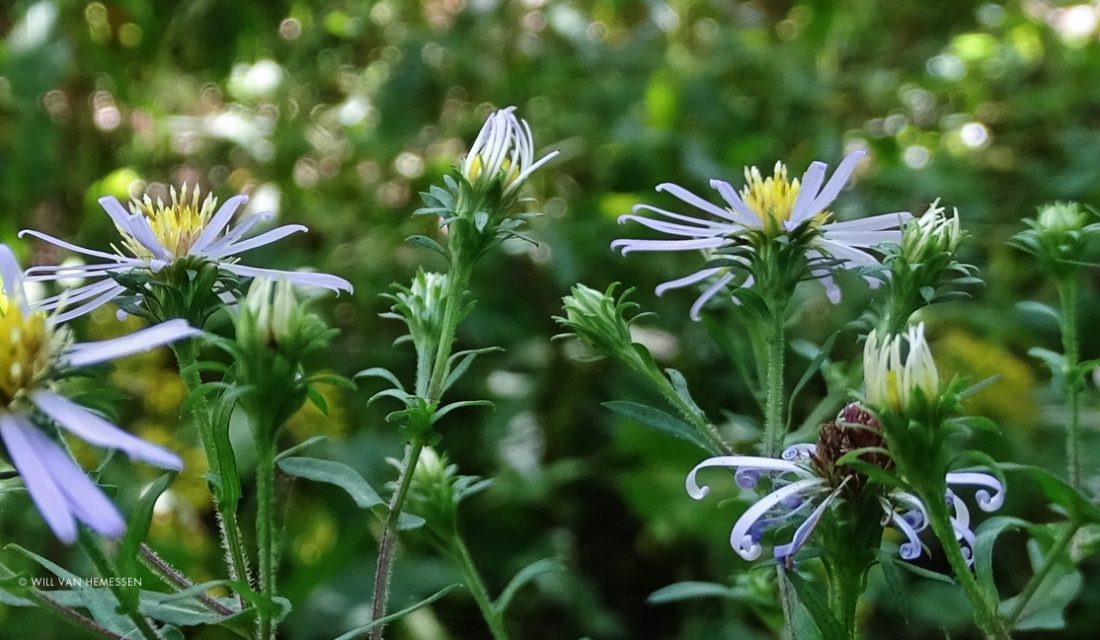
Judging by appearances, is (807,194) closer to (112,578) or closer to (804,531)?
(804,531)

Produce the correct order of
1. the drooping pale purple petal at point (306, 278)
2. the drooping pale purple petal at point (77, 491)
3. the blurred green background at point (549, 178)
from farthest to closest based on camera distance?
1. the blurred green background at point (549, 178)
2. the drooping pale purple petal at point (306, 278)
3. the drooping pale purple petal at point (77, 491)

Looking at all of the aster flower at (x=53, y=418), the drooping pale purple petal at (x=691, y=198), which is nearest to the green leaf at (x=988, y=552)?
the drooping pale purple petal at (x=691, y=198)

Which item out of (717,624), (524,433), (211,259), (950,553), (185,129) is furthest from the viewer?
(185,129)

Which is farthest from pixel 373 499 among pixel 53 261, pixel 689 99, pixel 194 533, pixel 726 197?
pixel 689 99

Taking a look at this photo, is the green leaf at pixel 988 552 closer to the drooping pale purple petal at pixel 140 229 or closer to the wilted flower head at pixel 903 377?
the wilted flower head at pixel 903 377

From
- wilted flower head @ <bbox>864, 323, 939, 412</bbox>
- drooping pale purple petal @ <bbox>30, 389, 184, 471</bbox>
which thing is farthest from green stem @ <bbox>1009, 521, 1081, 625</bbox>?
drooping pale purple petal @ <bbox>30, 389, 184, 471</bbox>

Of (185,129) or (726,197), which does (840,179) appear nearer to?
(726,197)
